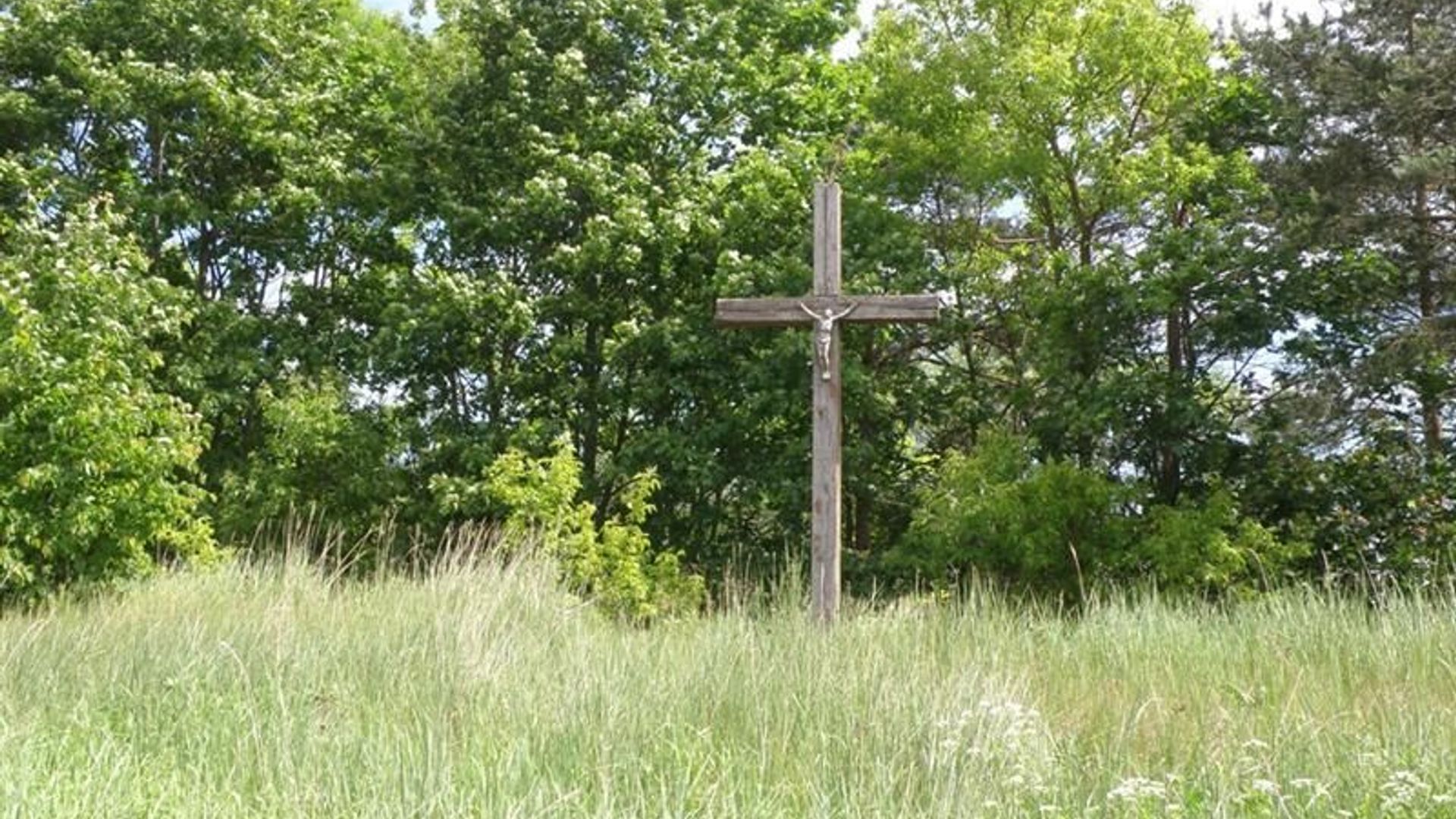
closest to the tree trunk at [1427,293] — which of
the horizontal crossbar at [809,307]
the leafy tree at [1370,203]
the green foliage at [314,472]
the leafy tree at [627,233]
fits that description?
the leafy tree at [1370,203]

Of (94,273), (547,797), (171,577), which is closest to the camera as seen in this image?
(547,797)

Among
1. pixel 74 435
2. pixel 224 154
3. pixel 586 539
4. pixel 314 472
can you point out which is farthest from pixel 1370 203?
pixel 224 154

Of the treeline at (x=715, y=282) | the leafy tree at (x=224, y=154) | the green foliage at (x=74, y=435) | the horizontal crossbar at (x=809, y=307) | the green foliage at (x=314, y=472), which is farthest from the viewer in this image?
the leafy tree at (x=224, y=154)

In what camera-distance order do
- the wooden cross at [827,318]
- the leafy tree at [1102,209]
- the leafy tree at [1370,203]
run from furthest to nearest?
the leafy tree at [1102,209] < the leafy tree at [1370,203] < the wooden cross at [827,318]

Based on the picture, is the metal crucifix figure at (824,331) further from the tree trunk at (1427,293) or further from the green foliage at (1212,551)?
the tree trunk at (1427,293)

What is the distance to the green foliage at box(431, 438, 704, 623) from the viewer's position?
11.6 metres

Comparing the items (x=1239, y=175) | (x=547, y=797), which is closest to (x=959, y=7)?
(x=1239, y=175)

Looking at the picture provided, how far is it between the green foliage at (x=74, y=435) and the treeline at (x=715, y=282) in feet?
0.13

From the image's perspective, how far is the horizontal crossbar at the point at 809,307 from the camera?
932cm

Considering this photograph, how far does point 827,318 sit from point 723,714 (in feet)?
15.3

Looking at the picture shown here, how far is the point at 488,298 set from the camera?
53.9ft

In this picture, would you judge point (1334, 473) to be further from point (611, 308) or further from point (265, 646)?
point (265, 646)

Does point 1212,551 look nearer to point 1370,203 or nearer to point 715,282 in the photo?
point 1370,203

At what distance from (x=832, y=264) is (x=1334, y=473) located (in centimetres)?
672
